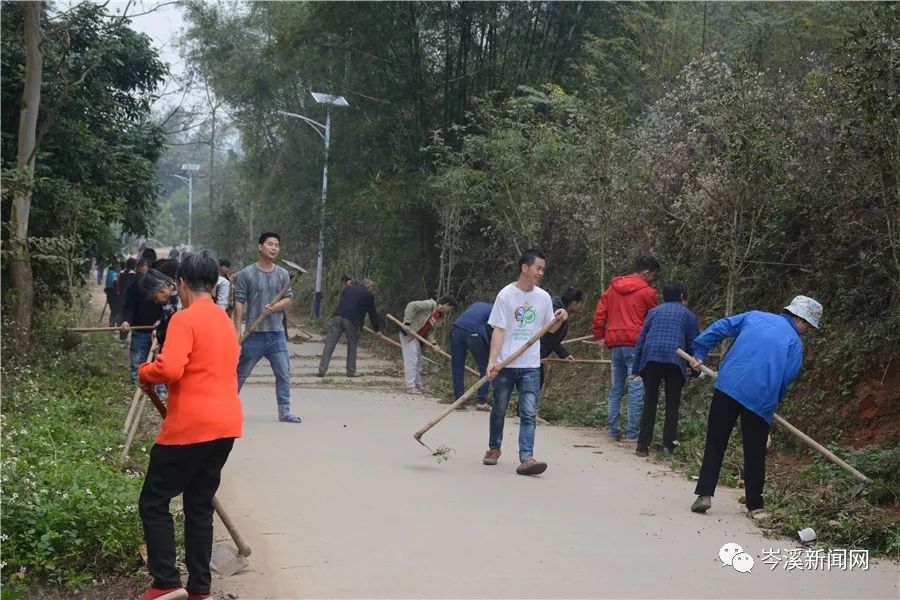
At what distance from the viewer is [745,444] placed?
303 inches

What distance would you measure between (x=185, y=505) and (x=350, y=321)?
1223cm

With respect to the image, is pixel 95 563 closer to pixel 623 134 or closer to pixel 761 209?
pixel 761 209

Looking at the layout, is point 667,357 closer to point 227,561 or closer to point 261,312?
point 261,312

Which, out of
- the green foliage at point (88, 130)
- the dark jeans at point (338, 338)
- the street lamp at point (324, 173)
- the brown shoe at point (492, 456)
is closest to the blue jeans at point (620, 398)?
the brown shoe at point (492, 456)

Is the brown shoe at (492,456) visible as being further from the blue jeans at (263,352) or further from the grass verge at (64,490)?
the grass verge at (64,490)

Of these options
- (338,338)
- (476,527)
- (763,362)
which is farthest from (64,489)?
(338,338)

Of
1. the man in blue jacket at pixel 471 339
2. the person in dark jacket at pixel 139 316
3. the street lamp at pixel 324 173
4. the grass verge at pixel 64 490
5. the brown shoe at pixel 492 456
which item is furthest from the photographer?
the street lamp at pixel 324 173

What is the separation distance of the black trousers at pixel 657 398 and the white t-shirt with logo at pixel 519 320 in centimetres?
188

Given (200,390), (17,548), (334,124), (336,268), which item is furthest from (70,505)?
(336,268)

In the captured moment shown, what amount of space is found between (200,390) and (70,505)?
Answer: 1412 millimetres

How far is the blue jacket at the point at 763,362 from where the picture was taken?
24.6 ft

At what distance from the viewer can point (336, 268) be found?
103 feet

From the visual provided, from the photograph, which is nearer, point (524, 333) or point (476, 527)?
point (476, 527)

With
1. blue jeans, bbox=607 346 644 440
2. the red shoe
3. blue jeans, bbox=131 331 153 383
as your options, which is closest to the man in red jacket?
blue jeans, bbox=607 346 644 440
